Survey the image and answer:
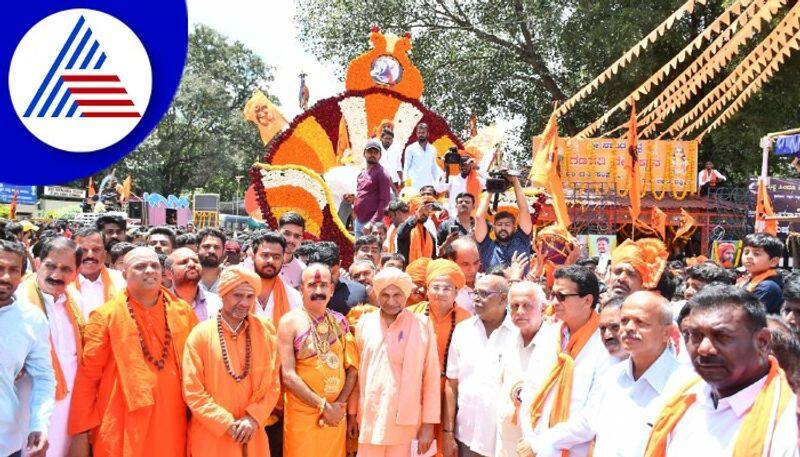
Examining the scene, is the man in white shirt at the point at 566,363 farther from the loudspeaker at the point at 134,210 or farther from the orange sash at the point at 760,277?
the loudspeaker at the point at 134,210

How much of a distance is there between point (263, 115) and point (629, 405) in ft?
35.2

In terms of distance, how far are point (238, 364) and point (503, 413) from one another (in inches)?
54.2

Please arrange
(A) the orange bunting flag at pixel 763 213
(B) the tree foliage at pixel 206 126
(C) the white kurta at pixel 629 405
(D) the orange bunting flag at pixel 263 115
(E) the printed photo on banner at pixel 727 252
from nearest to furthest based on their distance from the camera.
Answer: (C) the white kurta at pixel 629 405 → (A) the orange bunting flag at pixel 763 213 → (E) the printed photo on banner at pixel 727 252 → (D) the orange bunting flag at pixel 263 115 → (B) the tree foliage at pixel 206 126

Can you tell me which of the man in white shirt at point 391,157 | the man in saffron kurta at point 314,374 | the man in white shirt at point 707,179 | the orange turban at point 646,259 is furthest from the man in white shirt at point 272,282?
the man in white shirt at point 707,179

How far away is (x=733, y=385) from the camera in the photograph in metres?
2.34

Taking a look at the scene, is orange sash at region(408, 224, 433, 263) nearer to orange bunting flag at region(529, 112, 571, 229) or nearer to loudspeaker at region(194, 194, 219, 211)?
orange bunting flag at region(529, 112, 571, 229)

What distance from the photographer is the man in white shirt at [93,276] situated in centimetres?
471

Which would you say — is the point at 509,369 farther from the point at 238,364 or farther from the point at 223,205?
the point at 223,205

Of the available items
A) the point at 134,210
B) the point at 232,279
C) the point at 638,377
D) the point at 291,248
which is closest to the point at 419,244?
the point at 291,248

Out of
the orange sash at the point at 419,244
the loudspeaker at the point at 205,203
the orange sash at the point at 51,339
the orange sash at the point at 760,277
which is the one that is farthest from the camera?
the loudspeaker at the point at 205,203

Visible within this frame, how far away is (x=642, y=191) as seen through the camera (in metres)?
14.3

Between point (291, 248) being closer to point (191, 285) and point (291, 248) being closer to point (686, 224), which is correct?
point (191, 285)

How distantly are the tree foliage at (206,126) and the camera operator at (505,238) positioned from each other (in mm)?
28981

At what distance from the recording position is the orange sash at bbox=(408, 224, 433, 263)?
22.5 feet
